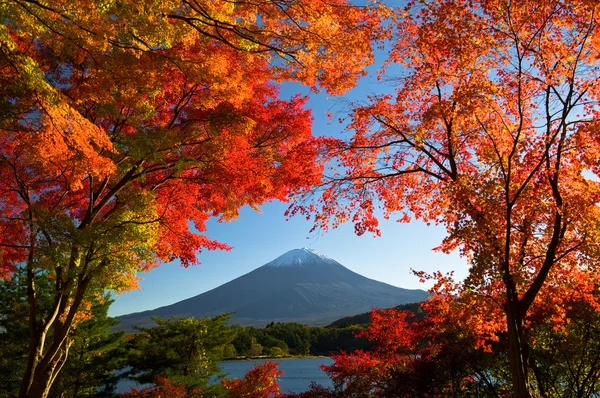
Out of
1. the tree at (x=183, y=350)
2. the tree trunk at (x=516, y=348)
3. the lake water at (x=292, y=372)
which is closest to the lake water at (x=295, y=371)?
the lake water at (x=292, y=372)

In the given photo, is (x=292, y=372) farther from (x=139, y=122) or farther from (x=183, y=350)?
(x=139, y=122)

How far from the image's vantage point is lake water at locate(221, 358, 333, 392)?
24.5m

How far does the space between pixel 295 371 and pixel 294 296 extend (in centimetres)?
11450

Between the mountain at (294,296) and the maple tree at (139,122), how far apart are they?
350 feet

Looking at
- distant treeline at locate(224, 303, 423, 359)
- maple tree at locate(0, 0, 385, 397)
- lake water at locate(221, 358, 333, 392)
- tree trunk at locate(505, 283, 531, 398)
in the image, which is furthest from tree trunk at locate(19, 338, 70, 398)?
distant treeline at locate(224, 303, 423, 359)

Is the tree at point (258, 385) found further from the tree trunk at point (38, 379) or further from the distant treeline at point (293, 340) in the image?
the distant treeline at point (293, 340)

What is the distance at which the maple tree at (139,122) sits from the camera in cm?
349

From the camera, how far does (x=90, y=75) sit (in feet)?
15.9

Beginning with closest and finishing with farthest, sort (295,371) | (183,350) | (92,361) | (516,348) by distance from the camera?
(516,348) → (183,350) → (92,361) → (295,371)

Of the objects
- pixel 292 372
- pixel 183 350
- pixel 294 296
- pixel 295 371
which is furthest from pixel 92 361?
pixel 294 296

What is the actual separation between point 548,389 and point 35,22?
9023mm

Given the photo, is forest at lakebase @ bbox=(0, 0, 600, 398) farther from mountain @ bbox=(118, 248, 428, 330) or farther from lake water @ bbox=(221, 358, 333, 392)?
mountain @ bbox=(118, 248, 428, 330)

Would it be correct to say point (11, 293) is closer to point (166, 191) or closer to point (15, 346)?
point (15, 346)

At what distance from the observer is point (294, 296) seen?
14350 centimetres
